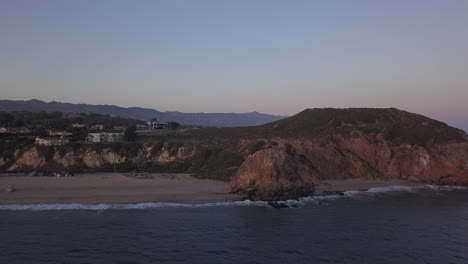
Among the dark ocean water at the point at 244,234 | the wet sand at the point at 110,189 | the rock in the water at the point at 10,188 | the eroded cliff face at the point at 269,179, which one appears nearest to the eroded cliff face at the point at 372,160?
the eroded cliff face at the point at 269,179

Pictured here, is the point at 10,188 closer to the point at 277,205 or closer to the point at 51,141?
the point at 51,141

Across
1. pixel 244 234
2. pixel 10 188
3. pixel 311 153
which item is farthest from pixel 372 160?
pixel 10 188

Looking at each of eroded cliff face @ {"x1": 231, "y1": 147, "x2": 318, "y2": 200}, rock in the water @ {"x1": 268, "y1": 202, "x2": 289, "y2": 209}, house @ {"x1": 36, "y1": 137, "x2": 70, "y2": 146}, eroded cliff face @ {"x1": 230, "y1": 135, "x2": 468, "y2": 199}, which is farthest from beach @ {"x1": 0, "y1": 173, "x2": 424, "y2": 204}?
house @ {"x1": 36, "y1": 137, "x2": 70, "y2": 146}

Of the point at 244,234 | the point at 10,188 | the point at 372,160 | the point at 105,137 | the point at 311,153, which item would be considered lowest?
the point at 244,234

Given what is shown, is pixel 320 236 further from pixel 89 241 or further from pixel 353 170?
pixel 353 170

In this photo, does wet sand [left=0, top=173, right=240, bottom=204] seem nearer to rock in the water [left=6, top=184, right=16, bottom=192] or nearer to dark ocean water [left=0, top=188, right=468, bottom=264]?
rock in the water [left=6, top=184, right=16, bottom=192]

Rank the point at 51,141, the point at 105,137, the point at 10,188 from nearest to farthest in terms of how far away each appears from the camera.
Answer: the point at 10,188 → the point at 51,141 → the point at 105,137

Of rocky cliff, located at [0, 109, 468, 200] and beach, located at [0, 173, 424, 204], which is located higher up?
rocky cliff, located at [0, 109, 468, 200]
